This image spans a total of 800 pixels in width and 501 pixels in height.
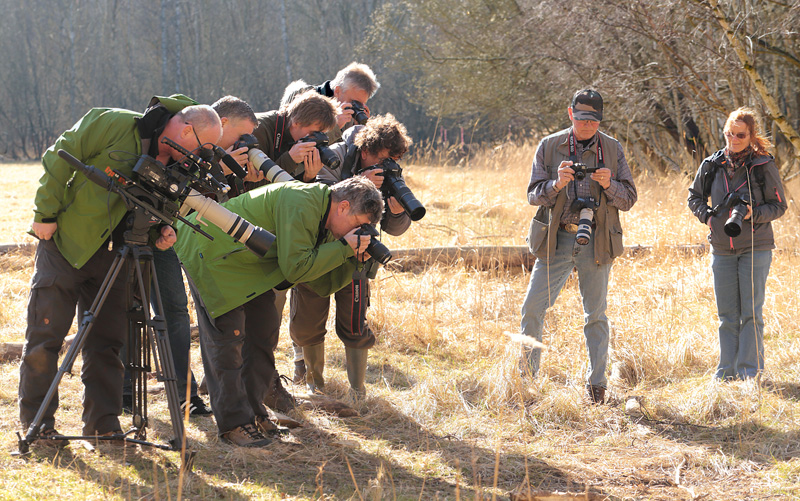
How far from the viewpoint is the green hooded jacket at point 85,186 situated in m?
3.22

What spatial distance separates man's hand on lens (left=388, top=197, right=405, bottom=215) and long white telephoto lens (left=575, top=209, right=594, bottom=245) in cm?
99

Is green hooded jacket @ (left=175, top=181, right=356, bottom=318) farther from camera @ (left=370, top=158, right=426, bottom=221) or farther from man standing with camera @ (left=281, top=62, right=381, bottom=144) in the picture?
man standing with camera @ (left=281, top=62, right=381, bottom=144)

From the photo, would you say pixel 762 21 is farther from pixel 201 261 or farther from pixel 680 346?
pixel 201 261

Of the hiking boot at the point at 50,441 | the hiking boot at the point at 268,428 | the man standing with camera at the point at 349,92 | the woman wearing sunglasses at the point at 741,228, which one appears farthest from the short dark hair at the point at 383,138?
the hiking boot at the point at 50,441

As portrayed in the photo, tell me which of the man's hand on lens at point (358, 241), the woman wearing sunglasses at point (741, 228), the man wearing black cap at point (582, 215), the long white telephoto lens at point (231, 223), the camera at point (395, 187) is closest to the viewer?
the long white telephoto lens at point (231, 223)

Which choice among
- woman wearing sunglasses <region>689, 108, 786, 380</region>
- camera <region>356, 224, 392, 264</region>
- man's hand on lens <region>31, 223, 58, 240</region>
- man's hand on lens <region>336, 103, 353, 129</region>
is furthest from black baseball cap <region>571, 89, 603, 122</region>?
man's hand on lens <region>31, 223, 58, 240</region>

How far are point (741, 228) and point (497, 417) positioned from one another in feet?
6.06

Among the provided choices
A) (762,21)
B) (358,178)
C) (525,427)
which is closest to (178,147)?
(358,178)

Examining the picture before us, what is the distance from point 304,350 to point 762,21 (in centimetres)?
757

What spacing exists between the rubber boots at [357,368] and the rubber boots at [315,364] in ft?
0.72

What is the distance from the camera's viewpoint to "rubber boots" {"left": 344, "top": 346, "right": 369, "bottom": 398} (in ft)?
14.7

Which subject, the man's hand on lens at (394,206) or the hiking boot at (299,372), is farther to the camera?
the hiking boot at (299,372)

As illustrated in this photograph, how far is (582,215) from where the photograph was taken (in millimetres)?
4230

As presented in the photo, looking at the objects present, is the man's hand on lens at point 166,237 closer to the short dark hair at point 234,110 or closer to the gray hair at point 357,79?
the short dark hair at point 234,110
